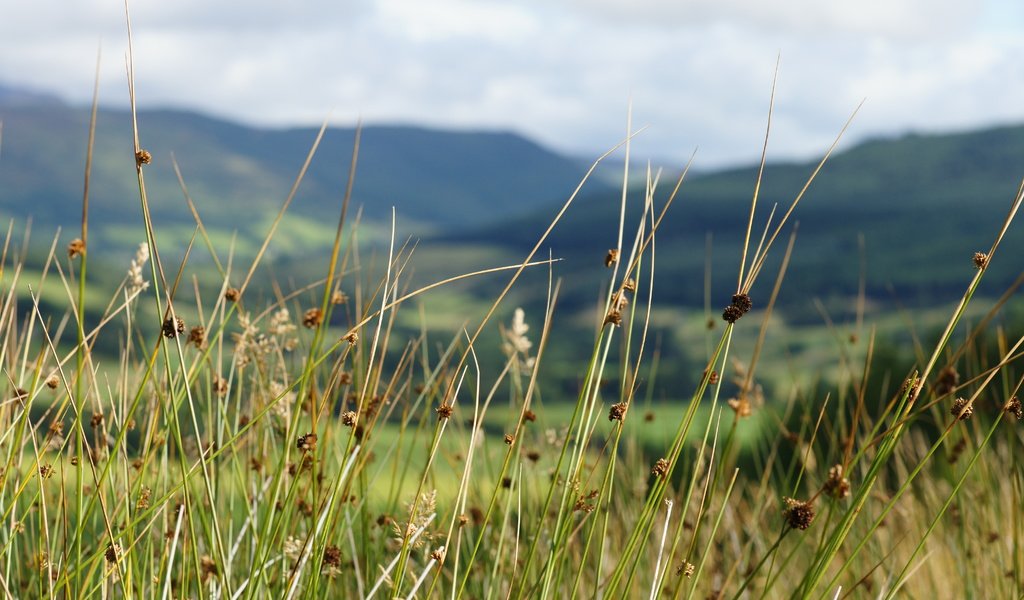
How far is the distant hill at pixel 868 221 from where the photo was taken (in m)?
130

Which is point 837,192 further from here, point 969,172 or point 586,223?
point 586,223

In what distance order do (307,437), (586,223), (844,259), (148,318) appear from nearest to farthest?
(307,437)
(148,318)
(844,259)
(586,223)

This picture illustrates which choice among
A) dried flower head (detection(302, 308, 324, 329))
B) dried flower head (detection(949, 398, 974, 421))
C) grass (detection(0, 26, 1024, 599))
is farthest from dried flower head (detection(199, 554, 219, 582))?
dried flower head (detection(949, 398, 974, 421))

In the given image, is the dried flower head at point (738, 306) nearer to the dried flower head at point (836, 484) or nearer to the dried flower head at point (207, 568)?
the dried flower head at point (836, 484)

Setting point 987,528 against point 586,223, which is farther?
point 586,223

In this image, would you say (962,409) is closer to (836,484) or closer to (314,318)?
(836,484)

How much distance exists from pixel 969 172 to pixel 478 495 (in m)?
188

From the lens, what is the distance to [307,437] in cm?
143

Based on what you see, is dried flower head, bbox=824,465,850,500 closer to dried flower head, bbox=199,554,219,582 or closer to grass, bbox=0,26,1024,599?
grass, bbox=0,26,1024,599

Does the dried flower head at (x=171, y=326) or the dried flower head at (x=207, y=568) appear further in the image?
the dried flower head at (x=207, y=568)

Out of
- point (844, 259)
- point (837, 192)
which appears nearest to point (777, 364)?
point (844, 259)

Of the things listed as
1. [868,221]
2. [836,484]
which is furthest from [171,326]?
[868,221]

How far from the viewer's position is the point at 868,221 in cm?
16100

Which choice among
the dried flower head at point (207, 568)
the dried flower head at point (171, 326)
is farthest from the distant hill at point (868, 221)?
the dried flower head at point (171, 326)
